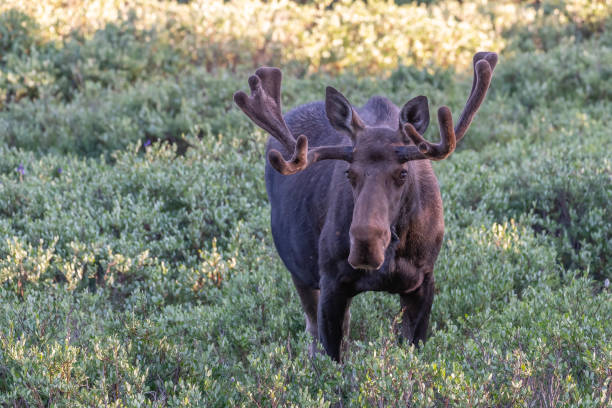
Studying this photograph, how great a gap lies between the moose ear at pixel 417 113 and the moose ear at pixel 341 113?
261 millimetres

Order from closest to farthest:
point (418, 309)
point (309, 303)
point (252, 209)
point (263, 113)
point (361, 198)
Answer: point (361, 198)
point (263, 113)
point (418, 309)
point (309, 303)
point (252, 209)

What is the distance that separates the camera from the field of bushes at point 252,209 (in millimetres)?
4270

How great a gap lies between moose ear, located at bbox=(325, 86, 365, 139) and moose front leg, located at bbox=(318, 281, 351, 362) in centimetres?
101

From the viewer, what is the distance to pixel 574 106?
36.3ft

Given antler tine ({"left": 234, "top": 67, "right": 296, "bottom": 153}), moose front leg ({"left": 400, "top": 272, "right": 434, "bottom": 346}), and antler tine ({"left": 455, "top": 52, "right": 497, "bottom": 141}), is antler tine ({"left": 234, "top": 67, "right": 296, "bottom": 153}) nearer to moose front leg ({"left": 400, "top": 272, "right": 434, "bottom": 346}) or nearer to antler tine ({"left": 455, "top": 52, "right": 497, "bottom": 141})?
antler tine ({"left": 455, "top": 52, "right": 497, "bottom": 141})

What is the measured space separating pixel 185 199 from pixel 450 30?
7553mm

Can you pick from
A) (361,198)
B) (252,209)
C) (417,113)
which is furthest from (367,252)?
(252,209)

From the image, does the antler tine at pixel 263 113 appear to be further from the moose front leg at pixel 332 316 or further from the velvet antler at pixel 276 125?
the moose front leg at pixel 332 316

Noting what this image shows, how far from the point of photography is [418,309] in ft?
15.8

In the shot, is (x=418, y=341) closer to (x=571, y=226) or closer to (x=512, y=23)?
(x=571, y=226)

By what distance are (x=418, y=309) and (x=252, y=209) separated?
3.38m

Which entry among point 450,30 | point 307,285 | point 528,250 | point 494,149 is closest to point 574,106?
point 494,149

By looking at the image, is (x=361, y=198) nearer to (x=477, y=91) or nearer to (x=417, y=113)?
(x=417, y=113)

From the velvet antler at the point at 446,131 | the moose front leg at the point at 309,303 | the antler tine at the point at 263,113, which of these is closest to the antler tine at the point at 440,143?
the velvet antler at the point at 446,131
